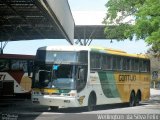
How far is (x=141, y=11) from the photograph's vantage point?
2744 cm

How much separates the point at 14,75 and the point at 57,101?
8.56 metres

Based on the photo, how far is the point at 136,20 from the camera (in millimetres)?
28812

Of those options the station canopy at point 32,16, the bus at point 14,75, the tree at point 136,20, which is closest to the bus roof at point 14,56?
the bus at point 14,75

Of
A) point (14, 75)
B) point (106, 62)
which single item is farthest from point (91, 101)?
point (14, 75)

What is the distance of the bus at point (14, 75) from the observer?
93.2 ft

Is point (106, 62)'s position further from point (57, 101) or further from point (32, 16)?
point (32, 16)

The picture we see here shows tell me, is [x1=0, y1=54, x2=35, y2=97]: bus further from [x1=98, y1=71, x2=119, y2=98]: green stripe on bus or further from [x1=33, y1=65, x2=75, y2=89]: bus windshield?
[x1=33, y1=65, x2=75, y2=89]: bus windshield

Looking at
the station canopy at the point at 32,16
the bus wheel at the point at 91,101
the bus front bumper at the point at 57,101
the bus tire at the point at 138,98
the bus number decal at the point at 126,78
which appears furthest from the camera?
the bus tire at the point at 138,98

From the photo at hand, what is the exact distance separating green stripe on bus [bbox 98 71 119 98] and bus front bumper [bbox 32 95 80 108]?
9.24ft

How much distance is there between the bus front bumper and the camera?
67.5 ft

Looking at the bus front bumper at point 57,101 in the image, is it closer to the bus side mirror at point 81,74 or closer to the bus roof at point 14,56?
the bus side mirror at point 81,74

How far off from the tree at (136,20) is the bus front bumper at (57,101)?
23.4 feet

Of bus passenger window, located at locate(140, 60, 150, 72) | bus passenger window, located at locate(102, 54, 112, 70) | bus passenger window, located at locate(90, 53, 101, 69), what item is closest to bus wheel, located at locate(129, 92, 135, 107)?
bus passenger window, located at locate(140, 60, 150, 72)

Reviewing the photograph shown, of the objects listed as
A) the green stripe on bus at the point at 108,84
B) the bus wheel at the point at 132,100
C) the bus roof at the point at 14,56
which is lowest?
the bus wheel at the point at 132,100
